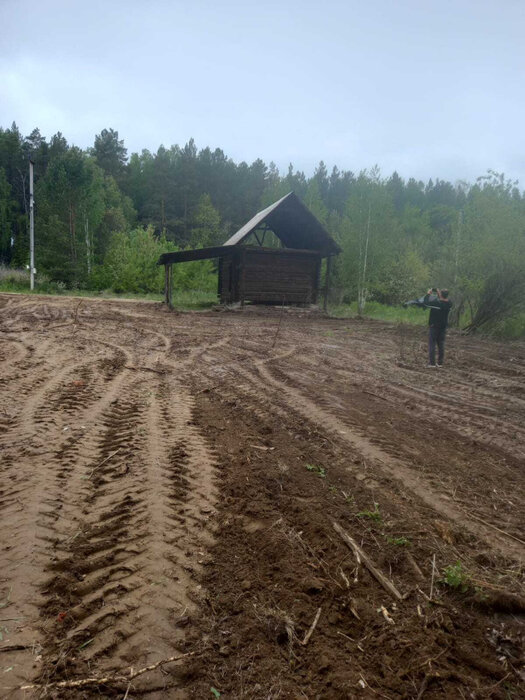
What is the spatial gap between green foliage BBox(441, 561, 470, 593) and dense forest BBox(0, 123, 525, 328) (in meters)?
18.8

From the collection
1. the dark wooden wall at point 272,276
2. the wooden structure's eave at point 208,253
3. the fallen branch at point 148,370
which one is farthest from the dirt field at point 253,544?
the dark wooden wall at point 272,276

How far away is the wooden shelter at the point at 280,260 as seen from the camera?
22.7 meters

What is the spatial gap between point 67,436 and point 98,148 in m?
69.4

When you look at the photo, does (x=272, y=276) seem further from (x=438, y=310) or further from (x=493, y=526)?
(x=493, y=526)

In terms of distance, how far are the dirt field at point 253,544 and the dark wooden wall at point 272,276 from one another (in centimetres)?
1766

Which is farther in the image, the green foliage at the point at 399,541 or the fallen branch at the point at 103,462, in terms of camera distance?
the fallen branch at the point at 103,462

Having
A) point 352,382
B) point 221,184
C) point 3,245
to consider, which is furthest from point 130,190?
point 352,382

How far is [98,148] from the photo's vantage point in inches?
2410

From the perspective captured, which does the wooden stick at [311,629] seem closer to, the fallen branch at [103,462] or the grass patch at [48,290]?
the fallen branch at [103,462]

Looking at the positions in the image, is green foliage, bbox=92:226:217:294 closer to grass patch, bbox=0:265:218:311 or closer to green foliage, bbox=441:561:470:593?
grass patch, bbox=0:265:218:311

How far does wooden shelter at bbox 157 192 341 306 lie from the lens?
74.5ft

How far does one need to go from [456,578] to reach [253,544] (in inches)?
47.9

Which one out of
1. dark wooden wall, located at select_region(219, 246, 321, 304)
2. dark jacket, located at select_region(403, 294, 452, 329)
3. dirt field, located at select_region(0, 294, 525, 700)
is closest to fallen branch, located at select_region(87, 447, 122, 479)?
dirt field, located at select_region(0, 294, 525, 700)

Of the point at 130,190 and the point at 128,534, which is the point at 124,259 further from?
the point at 128,534
